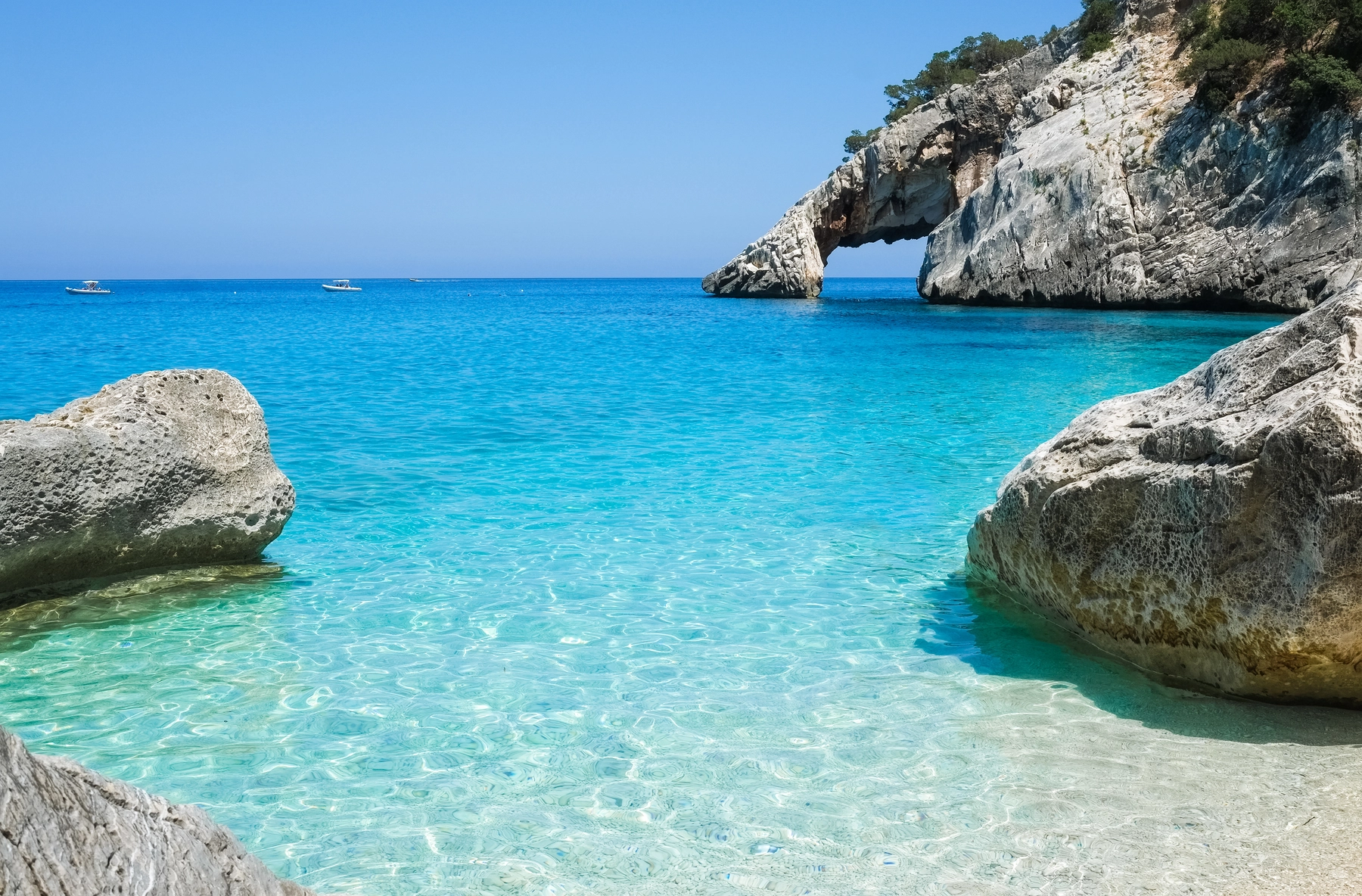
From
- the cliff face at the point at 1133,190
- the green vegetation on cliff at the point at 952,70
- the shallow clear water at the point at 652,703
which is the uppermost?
the green vegetation on cliff at the point at 952,70

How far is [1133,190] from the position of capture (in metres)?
40.5

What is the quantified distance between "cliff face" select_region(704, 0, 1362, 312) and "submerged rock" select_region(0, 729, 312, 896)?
33.8 meters

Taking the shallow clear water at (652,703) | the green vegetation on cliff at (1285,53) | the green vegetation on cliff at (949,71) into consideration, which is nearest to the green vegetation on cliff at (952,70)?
the green vegetation on cliff at (949,71)

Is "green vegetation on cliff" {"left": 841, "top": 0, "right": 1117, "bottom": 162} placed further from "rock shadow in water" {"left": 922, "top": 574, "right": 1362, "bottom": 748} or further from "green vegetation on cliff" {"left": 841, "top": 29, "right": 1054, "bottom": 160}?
"rock shadow in water" {"left": 922, "top": 574, "right": 1362, "bottom": 748}

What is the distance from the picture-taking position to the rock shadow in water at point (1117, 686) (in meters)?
4.97

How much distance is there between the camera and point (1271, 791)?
4.37 metres

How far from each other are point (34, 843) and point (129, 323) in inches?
2057

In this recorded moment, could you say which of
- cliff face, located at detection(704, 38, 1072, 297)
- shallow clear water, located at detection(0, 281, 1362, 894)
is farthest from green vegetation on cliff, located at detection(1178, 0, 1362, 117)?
shallow clear water, located at detection(0, 281, 1362, 894)

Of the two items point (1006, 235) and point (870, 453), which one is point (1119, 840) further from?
point (1006, 235)

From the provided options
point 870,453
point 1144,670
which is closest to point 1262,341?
point 1144,670

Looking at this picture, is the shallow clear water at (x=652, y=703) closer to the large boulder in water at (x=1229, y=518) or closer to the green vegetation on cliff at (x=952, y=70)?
the large boulder in water at (x=1229, y=518)

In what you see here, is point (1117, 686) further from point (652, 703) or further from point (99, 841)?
point (99, 841)

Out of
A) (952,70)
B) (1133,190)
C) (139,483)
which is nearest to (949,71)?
(952,70)

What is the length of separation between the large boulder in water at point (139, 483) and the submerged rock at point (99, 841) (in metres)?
5.28
